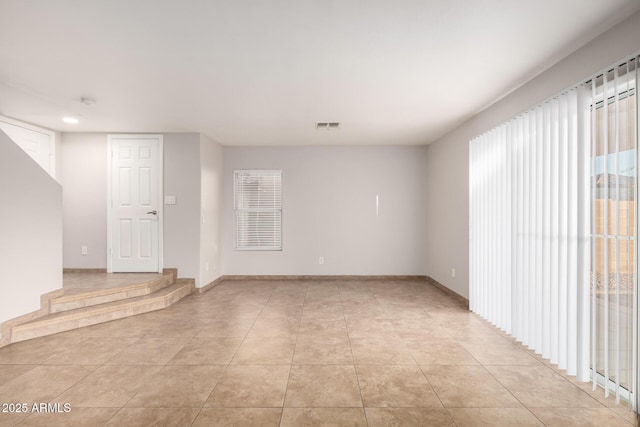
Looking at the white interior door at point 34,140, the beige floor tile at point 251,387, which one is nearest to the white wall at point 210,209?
the white interior door at point 34,140

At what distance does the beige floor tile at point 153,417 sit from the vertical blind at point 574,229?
9.51ft

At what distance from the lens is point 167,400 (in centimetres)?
233

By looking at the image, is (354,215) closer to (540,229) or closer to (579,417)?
(540,229)

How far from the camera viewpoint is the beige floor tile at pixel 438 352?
295cm

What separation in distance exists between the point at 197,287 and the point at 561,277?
16.2ft

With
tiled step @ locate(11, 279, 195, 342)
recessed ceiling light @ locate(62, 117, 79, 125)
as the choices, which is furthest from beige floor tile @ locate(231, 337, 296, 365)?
recessed ceiling light @ locate(62, 117, 79, 125)

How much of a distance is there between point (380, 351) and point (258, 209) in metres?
4.11

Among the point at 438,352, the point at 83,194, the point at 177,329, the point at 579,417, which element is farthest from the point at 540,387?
the point at 83,194

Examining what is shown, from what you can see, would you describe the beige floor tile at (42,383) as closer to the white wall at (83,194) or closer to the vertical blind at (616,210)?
the white wall at (83,194)

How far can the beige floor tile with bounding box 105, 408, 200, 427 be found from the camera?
207 centimetres

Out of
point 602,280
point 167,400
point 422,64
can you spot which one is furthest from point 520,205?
point 167,400

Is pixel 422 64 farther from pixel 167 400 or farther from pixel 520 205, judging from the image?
pixel 167 400

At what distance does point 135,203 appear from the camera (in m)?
5.62

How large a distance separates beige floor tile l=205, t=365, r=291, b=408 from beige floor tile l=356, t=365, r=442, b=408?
2.07ft
